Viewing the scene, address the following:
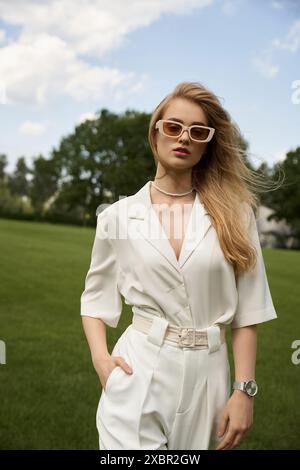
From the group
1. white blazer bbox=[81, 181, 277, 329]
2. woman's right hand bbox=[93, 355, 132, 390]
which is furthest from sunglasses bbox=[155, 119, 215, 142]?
woman's right hand bbox=[93, 355, 132, 390]

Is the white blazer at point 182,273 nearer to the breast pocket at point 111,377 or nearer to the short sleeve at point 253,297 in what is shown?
the short sleeve at point 253,297

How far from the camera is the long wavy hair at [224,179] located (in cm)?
269

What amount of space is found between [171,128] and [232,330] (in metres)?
0.96

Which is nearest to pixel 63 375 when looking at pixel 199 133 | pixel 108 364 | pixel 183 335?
pixel 108 364

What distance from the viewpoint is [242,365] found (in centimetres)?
272

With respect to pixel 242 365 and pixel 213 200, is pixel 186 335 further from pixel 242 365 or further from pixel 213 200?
pixel 213 200

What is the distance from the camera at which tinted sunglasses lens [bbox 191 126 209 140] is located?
2840 millimetres

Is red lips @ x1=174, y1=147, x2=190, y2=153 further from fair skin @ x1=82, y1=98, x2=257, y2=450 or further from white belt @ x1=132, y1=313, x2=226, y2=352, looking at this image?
white belt @ x1=132, y1=313, x2=226, y2=352

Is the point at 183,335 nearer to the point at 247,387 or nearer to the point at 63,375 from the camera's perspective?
the point at 247,387

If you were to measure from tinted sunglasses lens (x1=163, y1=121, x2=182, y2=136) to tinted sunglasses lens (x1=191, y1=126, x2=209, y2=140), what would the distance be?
0.07m

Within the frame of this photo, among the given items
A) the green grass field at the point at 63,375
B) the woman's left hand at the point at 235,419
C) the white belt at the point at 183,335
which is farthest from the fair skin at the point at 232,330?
the green grass field at the point at 63,375
